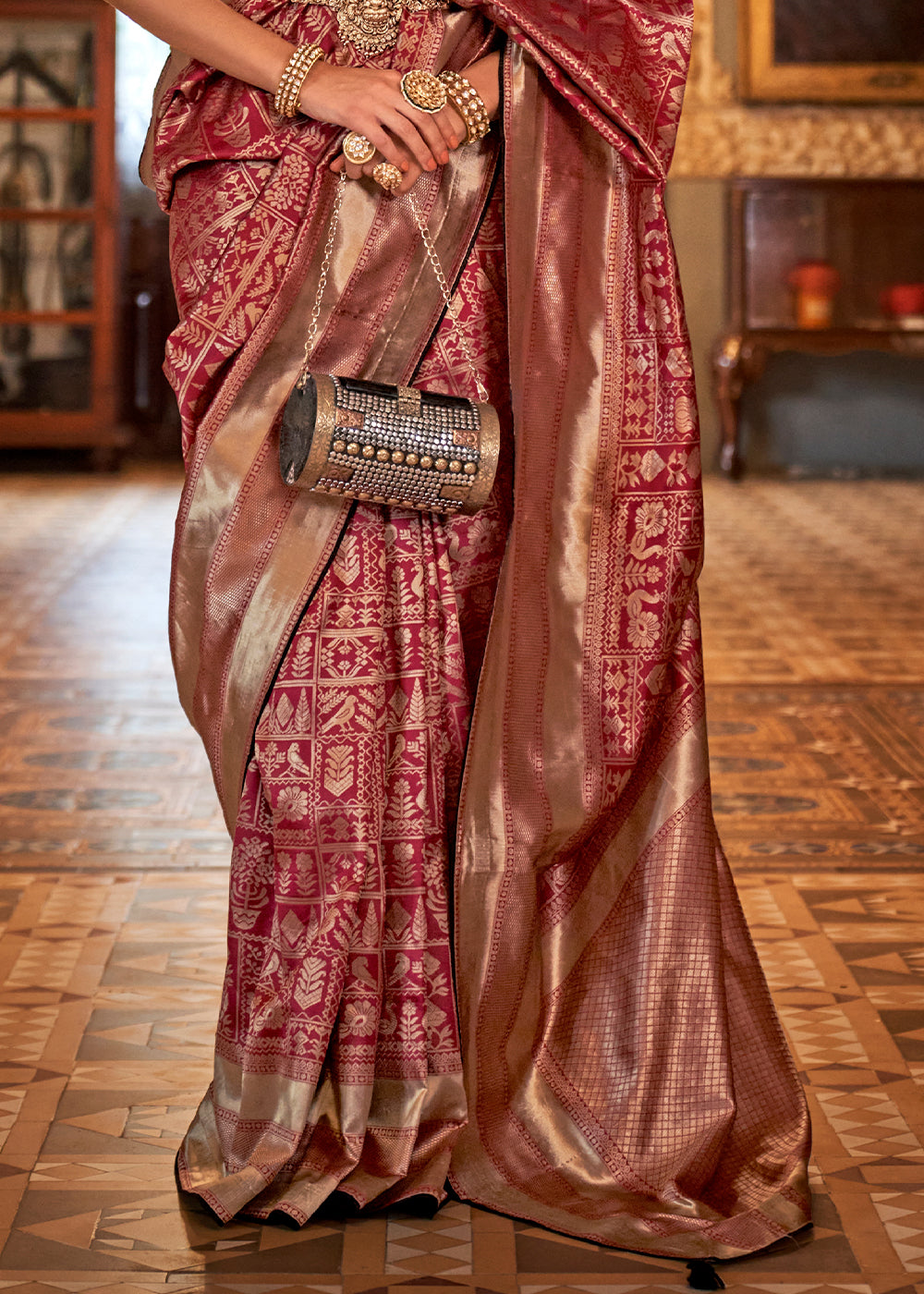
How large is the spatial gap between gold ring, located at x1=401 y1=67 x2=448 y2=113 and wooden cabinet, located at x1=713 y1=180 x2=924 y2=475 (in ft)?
22.1

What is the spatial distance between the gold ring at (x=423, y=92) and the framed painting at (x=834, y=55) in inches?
285

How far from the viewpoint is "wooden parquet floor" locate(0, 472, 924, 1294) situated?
4.81 feet

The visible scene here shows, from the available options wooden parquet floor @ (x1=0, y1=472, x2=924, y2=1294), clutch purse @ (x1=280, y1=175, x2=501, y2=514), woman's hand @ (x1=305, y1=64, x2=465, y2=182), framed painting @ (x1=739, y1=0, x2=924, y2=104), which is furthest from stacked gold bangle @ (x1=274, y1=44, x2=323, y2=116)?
framed painting @ (x1=739, y1=0, x2=924, y2=104)

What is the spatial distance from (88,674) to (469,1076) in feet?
8.55

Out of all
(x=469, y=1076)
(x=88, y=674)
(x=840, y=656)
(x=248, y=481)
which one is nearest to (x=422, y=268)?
(x=248, y=481)

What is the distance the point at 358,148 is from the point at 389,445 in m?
0.28

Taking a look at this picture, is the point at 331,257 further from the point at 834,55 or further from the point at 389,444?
the point at 834,55

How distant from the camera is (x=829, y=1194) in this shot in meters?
1.61

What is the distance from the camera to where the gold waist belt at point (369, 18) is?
5.05 feet

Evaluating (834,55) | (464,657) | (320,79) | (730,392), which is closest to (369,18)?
(320,79)

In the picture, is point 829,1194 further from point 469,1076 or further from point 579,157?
point 579,157

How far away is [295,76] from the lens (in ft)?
4.90

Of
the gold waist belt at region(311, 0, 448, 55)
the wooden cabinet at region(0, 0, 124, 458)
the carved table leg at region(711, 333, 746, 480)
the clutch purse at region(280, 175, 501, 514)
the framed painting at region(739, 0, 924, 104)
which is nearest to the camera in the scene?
the clutch purse at region(280, 175, 501, 514)

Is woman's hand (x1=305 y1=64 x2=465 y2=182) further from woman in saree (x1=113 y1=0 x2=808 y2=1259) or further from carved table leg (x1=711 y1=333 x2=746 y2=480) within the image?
carved table leg (x1=711 y1=333 x2=746 y2=480)
